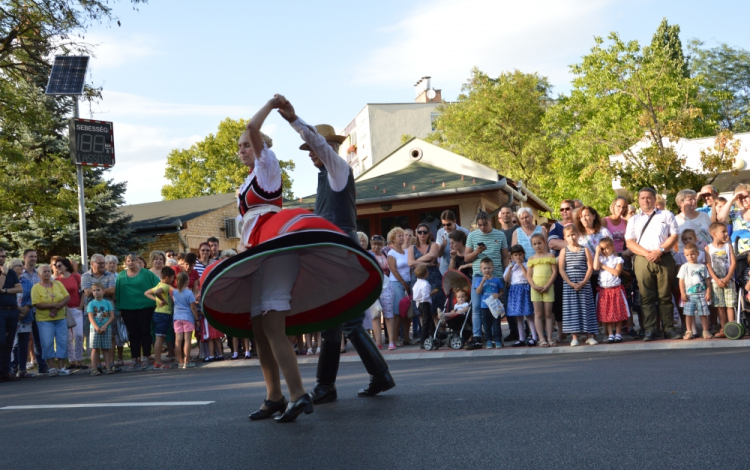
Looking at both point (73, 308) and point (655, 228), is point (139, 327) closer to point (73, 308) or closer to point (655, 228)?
point (73, 308)

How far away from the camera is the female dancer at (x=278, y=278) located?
16.0 feet

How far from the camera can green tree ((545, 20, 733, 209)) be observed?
28.9 meters

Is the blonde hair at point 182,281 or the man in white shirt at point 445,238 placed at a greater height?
the man in white shirt at point 445,238

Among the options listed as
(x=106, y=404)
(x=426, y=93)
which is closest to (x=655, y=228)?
(x=106, y=404)

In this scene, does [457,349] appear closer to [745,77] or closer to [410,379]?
→ [410,379]

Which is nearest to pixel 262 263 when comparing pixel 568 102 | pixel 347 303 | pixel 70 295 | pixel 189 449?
pixel 347 303

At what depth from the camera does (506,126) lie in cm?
5481

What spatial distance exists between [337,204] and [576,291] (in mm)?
6213

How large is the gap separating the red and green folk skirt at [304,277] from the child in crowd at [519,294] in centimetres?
635

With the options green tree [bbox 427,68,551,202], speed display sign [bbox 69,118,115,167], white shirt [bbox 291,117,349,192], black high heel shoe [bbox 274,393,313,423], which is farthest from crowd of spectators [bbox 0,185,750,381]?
green tree [bbox 427,68,551,202]

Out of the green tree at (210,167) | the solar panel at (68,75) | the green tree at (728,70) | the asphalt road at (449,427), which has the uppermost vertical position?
the green tree at (728,70)

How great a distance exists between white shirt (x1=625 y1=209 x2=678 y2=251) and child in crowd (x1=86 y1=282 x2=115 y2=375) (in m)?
8.65

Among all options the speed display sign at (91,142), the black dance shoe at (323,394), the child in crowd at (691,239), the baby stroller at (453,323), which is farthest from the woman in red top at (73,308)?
the child in crowd at (691,239)

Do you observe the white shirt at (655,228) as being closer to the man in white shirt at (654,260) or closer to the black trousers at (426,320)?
A: the man in white shirt at (654,260)
